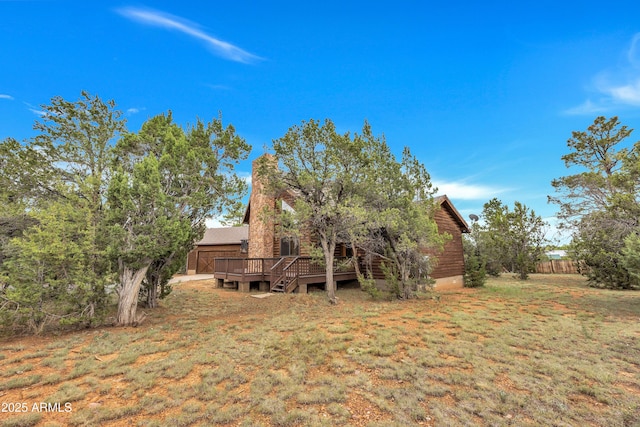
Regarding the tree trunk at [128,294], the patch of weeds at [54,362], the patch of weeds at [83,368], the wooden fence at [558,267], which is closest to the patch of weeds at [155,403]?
the patch of weeds at [83,368]

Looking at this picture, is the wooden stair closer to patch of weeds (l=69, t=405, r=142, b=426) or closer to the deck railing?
the deck railing

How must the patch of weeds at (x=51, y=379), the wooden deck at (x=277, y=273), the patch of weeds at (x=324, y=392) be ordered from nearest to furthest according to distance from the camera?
the patch of weeds at (x=324, y=392) < the patch of weeds at (x=51, y=379) < the wooden deck at (x=277, y=273)

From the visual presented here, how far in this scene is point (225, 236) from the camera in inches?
1083

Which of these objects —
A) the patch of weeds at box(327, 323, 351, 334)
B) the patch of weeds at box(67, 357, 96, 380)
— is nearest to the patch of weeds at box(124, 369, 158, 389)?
the patch of weeds at box(67, 357, 96, 380)

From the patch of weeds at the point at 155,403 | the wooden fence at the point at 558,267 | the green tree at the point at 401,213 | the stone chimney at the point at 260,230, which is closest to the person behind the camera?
the patch of weeds at the point at 155,403

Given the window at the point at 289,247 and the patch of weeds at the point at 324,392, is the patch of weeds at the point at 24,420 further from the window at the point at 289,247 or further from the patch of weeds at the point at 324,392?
the window at the point at 289,247

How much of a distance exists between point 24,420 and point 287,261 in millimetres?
10608

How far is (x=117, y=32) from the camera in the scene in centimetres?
1039

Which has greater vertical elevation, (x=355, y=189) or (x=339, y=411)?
(x=355, y=189)

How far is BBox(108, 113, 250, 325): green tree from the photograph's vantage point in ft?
22.2

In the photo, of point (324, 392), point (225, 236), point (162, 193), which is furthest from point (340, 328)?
point (225, 236)

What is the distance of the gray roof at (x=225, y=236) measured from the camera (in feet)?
86.2

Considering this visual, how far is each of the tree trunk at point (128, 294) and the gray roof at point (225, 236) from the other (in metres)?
18.4

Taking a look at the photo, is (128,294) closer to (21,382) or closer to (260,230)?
(21,382)
